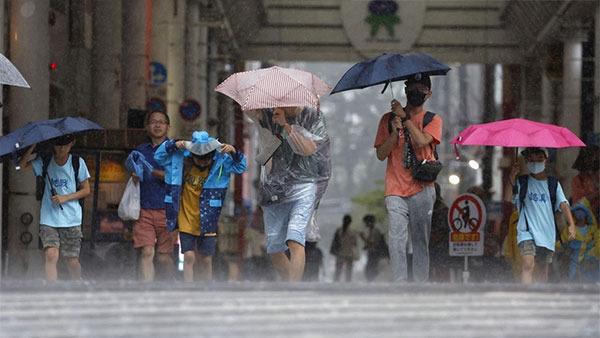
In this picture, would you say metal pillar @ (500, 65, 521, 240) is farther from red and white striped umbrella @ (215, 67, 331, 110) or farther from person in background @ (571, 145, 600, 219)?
red and white striped umbrella @ (215, 67, 331, 110)

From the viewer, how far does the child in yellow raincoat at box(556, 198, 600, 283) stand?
42.3 feet

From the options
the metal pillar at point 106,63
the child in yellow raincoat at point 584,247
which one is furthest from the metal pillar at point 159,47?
the child in yellow raincoat at point 584,247

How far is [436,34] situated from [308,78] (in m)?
23.0

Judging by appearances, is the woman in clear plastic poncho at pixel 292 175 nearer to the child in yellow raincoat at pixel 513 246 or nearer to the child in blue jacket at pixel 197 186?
the child in blue jacket at pixel 197 186

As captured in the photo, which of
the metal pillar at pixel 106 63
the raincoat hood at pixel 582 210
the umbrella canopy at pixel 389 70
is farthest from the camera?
the metal pillar at pixel 106 63

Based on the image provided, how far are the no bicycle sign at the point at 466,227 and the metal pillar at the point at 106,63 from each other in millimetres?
7782

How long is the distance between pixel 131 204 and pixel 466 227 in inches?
248

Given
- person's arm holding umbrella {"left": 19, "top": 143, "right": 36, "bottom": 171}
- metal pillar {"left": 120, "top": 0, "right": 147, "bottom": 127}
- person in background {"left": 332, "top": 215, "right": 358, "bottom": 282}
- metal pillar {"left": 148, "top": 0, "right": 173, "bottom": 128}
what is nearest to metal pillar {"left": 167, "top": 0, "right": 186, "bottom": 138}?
metal pillar {"left": 148, "top": 0, "right": 173, "bottom": 128}

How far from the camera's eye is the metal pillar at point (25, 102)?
1642 centimetres

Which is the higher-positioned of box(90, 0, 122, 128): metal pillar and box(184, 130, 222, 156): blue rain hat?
box(90, 0, 122, 128): metal pillar

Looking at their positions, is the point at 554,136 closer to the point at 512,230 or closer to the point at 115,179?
the point at 512,230

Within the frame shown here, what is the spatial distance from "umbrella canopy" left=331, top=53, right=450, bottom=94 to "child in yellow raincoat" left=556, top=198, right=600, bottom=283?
4.08m

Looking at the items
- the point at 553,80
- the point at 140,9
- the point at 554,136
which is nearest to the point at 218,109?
the point at 553,80

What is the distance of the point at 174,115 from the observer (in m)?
24.6
